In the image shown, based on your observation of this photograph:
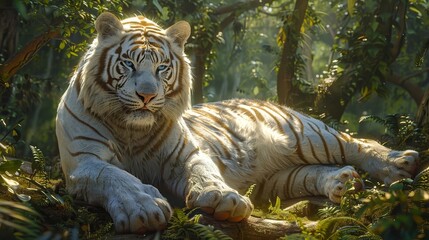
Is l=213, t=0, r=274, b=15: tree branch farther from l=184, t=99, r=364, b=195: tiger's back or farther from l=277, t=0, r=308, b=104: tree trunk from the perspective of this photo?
l=184, t=99, r=364, b=195: tiger's back

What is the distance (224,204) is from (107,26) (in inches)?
59.5

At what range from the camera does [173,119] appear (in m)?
3.95

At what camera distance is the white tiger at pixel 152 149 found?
3.15 metres

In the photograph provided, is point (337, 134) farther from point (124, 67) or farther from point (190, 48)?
point (190, 48)

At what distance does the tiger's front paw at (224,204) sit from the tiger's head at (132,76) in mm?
749

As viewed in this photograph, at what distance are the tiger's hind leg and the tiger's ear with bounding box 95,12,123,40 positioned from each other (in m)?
1.74

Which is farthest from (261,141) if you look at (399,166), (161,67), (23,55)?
(23,55)

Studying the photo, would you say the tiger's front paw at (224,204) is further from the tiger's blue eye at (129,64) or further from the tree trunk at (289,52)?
the tree trunk at (289,52)

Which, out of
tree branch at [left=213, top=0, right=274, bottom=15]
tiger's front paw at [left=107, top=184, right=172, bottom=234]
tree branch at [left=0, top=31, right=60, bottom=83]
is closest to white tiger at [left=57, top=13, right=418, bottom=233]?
tiger's front paw at [left=107, top=184, right=172, bottom=234]

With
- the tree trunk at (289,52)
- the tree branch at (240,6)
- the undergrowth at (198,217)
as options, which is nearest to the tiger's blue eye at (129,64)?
the undergrowth at (198,217)

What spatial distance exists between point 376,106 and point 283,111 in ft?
56.1

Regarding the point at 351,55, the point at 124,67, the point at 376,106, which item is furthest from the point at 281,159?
the point at 376,106

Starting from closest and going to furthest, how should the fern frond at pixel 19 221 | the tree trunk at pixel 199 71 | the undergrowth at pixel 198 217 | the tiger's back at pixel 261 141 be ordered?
1. the fern frond at pixel 19 221
2. the undergrowth at pixel 198 217
3. the tiger's back at pixel 261 141
4. the tree trunk at pixel 199 71

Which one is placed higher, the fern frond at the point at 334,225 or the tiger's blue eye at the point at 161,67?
the tiger's blue eye at the point at 161,67
